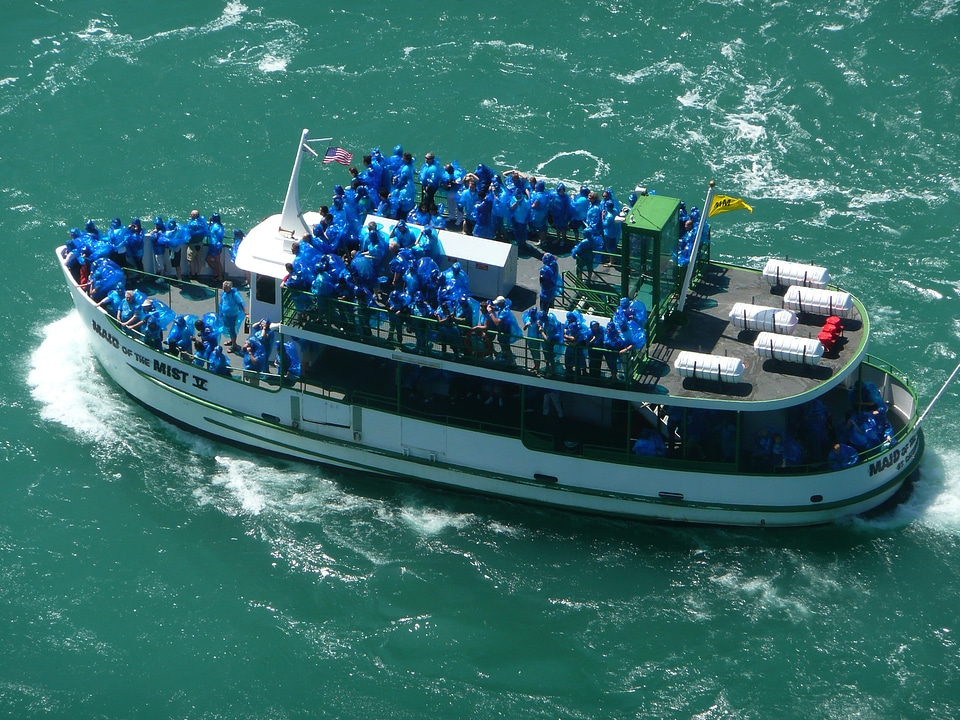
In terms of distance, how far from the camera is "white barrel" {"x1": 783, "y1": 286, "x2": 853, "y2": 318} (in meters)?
31.9

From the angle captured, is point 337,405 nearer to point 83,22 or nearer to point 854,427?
point 854,427

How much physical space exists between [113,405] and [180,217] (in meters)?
7.65

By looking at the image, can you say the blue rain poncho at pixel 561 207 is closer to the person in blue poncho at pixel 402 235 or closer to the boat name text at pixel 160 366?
the person in blue poncho at pixel 402 235

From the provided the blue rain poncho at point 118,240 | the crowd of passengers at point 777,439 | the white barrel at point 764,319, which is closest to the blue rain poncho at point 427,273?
the crowd of passengers at point 777,439

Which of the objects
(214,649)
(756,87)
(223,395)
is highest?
(756,87)

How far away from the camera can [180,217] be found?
41.5 metres

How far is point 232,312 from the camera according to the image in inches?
1346

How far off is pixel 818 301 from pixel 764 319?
1368 mm

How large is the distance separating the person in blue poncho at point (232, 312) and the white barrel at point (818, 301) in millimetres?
11705

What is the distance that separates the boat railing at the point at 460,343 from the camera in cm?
3069

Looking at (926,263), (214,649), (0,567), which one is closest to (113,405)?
(0,567)

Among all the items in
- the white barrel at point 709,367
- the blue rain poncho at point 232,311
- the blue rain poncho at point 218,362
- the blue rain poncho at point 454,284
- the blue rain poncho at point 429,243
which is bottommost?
the blue rain poncho at point 218,362

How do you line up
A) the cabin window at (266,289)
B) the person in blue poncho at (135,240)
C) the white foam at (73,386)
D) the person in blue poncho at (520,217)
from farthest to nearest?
the person in blue poncho at (135,240)
the white foam at (73,386)
the person in blue poncho at (520,217)
the cabin window at (266,289)

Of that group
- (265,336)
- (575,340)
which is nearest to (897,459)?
(575,340)
